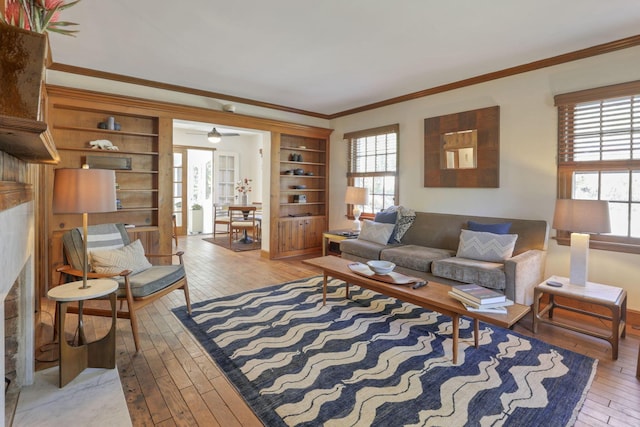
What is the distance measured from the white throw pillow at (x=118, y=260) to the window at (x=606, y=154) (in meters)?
4.28

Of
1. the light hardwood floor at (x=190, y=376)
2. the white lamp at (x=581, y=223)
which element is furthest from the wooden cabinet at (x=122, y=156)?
the white lamp at (x=581, y=223)

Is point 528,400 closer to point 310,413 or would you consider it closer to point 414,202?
point 310,413

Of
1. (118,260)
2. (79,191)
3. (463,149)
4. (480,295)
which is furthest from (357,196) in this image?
(79,191)

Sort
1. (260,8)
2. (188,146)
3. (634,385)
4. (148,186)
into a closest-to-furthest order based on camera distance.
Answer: (634,385)
(260,8)
(148,186)
(188,146)

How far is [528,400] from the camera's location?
1.89 metres

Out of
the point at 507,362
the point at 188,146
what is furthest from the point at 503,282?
the point at 188,146

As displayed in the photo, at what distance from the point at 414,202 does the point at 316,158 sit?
239 cm

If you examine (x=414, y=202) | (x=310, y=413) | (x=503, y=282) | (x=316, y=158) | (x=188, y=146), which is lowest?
(x=310, y=413)

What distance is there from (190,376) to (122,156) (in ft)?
11.6

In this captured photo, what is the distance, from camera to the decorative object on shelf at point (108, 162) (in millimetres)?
4203

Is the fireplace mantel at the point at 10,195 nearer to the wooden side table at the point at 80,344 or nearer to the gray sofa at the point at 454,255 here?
the wooden side table at the point at 80,344

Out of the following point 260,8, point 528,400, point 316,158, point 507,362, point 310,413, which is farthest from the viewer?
point 316,158

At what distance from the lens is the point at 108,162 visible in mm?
4328

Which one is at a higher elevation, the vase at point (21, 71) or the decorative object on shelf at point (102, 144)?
the decorative object on shelf at point (102, 144)
